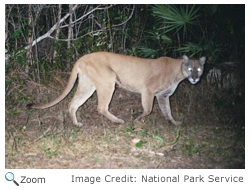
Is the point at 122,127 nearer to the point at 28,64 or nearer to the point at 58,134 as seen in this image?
the point at 58,134

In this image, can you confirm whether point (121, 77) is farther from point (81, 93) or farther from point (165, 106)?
point (165, 106)

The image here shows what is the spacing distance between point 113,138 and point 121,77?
1.12 meters

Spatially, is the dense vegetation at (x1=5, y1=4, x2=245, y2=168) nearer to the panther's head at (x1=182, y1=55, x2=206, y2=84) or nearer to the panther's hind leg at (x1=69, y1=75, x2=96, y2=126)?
the panther's head at (x1=182, y1=55, x2=206, y2=84)

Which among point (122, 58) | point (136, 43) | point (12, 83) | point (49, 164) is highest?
point (136, 43)

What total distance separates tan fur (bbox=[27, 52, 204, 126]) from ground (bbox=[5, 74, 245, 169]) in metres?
0.33

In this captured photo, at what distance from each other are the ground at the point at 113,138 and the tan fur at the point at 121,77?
1.07 feet

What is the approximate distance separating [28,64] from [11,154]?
2785mm

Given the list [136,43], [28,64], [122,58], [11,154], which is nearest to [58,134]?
[11,154]

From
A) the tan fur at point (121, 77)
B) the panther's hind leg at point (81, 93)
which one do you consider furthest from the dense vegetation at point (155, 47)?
the panther's hind leg at point (81, 93)

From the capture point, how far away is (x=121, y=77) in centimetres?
509

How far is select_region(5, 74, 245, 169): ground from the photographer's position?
3703 mm

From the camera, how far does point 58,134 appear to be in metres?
4.47

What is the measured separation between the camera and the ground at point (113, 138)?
3.70 meters

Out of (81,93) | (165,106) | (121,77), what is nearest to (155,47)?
(165,106)
